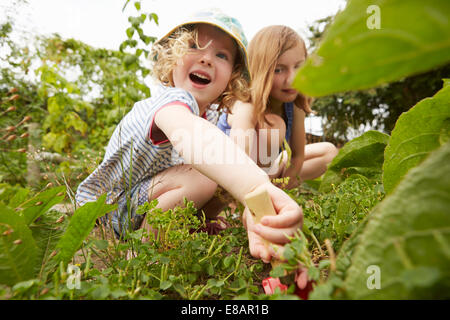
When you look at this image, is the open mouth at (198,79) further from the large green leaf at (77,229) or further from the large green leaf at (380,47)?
the large green leaf at (380,47)

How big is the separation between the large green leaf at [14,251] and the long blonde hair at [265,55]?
1973 millimetres

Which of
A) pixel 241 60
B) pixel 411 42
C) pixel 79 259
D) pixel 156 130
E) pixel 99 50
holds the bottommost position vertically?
pixel 79 259

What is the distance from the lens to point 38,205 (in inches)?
34.9

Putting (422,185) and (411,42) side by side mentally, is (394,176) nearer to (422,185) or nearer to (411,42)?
(422,185)

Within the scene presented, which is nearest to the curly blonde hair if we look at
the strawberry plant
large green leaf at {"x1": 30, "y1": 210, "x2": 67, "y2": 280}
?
the strawberry plant

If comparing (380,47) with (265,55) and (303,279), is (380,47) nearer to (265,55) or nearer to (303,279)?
(303,279)

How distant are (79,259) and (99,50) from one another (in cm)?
489

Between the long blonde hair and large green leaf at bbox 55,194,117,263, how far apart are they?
1.86 m

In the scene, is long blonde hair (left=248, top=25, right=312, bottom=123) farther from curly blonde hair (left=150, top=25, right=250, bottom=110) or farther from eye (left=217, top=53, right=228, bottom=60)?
eye (left=217, top=53, right=228, bottom=60)

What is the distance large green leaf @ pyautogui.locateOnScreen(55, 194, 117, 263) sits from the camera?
0.79 m

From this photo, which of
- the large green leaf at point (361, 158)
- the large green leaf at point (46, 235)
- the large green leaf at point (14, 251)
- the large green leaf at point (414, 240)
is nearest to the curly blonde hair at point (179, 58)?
the large green leaf at point (361, 158)

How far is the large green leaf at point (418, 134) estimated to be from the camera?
2.79 ft

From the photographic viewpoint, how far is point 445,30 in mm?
342
